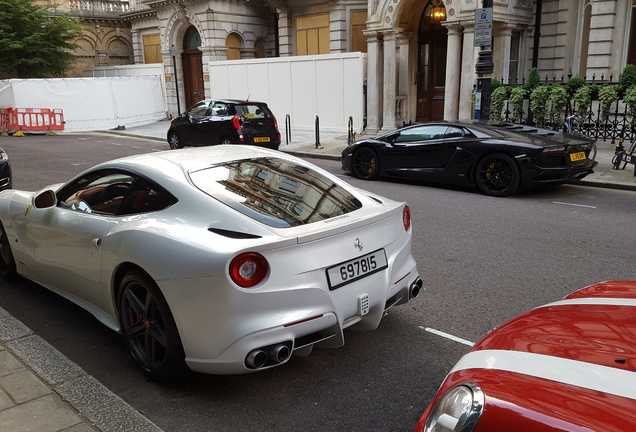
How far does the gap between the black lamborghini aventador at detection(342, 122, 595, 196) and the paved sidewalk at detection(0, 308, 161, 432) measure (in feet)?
25.4

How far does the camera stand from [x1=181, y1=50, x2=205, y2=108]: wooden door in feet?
99.7

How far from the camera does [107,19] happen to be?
38.0 meters

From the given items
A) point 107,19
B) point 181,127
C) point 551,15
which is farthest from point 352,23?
point 107,19

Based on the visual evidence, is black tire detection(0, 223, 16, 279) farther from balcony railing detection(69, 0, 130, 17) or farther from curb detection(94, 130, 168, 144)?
balcony railing detection(69, 0, 130, 17)

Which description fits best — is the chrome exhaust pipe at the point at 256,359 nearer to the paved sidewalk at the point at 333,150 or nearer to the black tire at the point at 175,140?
the paved sidewalk at the point at 333,150

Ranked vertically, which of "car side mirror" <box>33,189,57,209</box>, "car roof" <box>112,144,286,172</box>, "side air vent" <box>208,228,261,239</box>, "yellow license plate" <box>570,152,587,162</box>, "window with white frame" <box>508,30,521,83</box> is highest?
"window with white frame" <box>508,30,521,83</box>

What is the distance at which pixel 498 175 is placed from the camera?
9.76 m

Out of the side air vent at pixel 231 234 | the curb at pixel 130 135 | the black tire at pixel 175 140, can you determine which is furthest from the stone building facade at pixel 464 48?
the side air vent at pixel 231 234

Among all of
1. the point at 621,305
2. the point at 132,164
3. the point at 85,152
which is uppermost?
the point at 132,164

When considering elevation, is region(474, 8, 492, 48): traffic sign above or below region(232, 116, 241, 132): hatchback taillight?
above

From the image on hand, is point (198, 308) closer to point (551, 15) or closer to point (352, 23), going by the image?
point (551, 15)

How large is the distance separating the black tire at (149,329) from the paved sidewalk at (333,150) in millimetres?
9433

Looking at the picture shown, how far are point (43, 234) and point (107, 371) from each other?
143cm

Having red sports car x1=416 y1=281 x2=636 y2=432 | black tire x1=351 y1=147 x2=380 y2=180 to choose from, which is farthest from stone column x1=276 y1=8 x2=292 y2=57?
red sports car x1=416 y1=281 x2=636 y2=432
